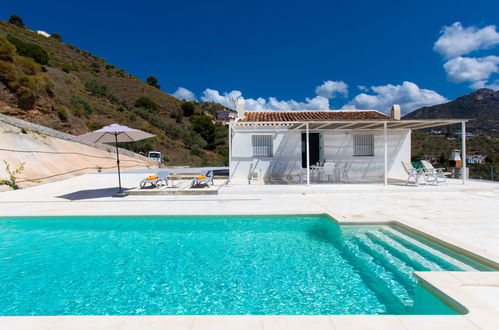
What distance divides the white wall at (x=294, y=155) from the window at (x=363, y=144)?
0.60 feet

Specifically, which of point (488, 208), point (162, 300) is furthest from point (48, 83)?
point (488, 208)

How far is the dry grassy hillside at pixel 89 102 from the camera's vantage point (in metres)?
22.4

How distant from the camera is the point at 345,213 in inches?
267

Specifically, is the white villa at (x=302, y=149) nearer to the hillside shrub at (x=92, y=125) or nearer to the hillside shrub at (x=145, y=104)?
the hillside shrub at (x=92, y=125)

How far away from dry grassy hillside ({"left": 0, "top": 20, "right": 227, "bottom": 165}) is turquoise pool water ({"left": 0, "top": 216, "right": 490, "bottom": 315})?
1794cm

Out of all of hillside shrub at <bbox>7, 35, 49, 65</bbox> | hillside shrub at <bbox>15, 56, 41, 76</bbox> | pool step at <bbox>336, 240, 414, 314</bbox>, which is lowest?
pool step at <bbox>336, 240, 414, 314</bbox>

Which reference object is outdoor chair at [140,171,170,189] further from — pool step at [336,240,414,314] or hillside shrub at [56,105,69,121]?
hillside shrub at [56,105,69,121]

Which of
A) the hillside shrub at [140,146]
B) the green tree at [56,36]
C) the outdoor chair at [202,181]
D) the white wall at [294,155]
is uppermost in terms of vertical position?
the green tree at [56,36]

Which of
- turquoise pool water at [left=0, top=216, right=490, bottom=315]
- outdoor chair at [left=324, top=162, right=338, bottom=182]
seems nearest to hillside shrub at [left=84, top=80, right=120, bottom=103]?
outdoor chair at [left=324, top=162, right=338, bottom=182]

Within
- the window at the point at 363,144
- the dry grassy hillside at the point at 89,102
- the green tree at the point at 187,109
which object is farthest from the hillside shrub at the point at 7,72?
the green tree at the point at 187,109

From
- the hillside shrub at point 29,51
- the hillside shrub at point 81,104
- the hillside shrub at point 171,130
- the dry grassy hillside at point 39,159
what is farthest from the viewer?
the hillside shrub at point 171,130

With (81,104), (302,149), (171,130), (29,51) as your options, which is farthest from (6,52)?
(302,149)

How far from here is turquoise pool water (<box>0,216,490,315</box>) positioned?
339 cm
